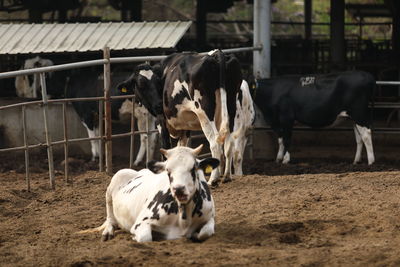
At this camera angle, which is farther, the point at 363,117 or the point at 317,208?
the point at 363,117

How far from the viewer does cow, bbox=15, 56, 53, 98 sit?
695 inches

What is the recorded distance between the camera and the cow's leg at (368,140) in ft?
47.7

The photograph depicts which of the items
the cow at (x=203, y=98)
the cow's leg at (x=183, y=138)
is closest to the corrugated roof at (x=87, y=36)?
the cow's leg at (x=183, y=138)

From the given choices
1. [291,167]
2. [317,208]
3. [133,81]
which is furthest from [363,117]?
[317,208]

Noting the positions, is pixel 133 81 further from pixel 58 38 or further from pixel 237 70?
pixel 58 38

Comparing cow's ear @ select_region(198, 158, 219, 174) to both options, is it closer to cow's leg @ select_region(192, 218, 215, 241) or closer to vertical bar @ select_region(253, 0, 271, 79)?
cow's leg @ select_region(192, 218, 215, 241)

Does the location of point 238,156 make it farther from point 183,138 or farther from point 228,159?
point 228,159

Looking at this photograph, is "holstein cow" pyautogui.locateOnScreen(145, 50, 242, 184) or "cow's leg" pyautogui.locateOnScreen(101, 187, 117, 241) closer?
"cow's leg" pyautogui.locateOnScreen(101, 187, 117, 241)

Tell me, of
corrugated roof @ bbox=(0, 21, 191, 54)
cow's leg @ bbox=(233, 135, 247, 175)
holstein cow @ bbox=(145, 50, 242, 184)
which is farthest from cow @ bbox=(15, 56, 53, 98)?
holstein cow @ bbox=(145, 50, 242, 184)

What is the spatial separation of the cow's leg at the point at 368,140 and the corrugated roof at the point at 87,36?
3460 millimetres

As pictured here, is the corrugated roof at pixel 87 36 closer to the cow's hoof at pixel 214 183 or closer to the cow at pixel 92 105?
the cow at pixel 92 105

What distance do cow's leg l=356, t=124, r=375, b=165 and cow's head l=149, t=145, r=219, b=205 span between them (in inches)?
320

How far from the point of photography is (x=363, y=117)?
1477cm

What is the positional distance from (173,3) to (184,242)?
93.9ft
